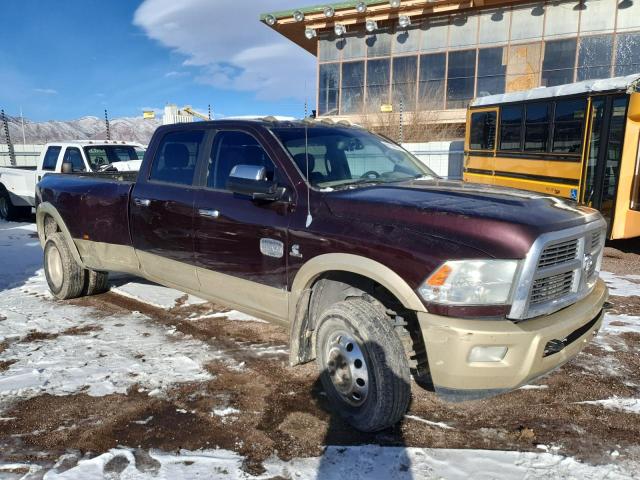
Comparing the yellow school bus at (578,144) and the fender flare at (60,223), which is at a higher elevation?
the yellow school bus at (578,144)

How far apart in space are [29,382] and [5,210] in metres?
11.1

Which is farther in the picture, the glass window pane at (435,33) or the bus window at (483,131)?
the glass window pane at (435,33)

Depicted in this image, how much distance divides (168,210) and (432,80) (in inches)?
856

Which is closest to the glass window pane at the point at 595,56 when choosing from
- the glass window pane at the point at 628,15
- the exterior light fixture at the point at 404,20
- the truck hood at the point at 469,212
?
the glass window pane at the point at 628,15

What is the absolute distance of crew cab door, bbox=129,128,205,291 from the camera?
13.9ft

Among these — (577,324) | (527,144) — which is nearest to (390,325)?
(577,324)

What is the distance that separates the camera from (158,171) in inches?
184

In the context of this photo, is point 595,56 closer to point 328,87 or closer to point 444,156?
point 444,156

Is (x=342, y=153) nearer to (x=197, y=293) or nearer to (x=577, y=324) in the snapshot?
(x=197, y=293)

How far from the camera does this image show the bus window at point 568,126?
8688mm

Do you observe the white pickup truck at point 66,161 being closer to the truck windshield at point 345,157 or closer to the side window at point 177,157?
the side window at point 177,157

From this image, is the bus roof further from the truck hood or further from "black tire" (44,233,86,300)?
"black tire" (44,233,86,300)

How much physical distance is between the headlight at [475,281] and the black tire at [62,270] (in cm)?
461

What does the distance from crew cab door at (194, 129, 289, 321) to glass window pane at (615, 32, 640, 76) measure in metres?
21.2
